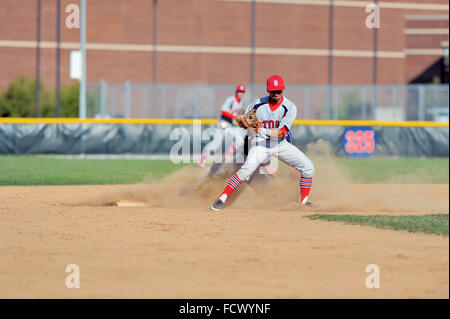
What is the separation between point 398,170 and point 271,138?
12.0 meters

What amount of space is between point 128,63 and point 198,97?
16.6 meters

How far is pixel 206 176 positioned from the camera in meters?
13.4

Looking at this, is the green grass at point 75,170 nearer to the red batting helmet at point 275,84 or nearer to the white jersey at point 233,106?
the white jersey at point 233,106

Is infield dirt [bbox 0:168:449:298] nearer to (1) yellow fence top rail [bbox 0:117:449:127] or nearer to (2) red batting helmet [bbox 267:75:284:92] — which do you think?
(2) red batting helmet [bbox 267:75:284:92]

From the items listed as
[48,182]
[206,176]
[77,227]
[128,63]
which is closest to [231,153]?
[48,182]

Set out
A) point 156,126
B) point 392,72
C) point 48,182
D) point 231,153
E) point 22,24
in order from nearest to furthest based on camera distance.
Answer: point 48,182 → point 231,153 → point 156,126 → point 22,24 → point 392,72

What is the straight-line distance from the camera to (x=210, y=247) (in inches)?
330

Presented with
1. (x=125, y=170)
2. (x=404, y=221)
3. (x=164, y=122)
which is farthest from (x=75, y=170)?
(x=404, y=221)

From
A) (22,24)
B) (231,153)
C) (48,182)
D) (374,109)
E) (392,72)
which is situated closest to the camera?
(48,182)

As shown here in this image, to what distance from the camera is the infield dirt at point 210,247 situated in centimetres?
646

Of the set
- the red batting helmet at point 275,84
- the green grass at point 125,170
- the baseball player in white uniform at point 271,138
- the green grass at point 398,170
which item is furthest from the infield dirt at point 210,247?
the green grass at point 398,170

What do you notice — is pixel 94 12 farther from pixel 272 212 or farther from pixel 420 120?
pixel 272 212

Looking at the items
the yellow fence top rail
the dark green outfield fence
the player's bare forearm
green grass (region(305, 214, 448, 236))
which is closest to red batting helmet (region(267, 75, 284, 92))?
the player's bare forearm

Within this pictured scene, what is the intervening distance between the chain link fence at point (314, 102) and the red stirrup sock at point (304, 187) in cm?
1720
